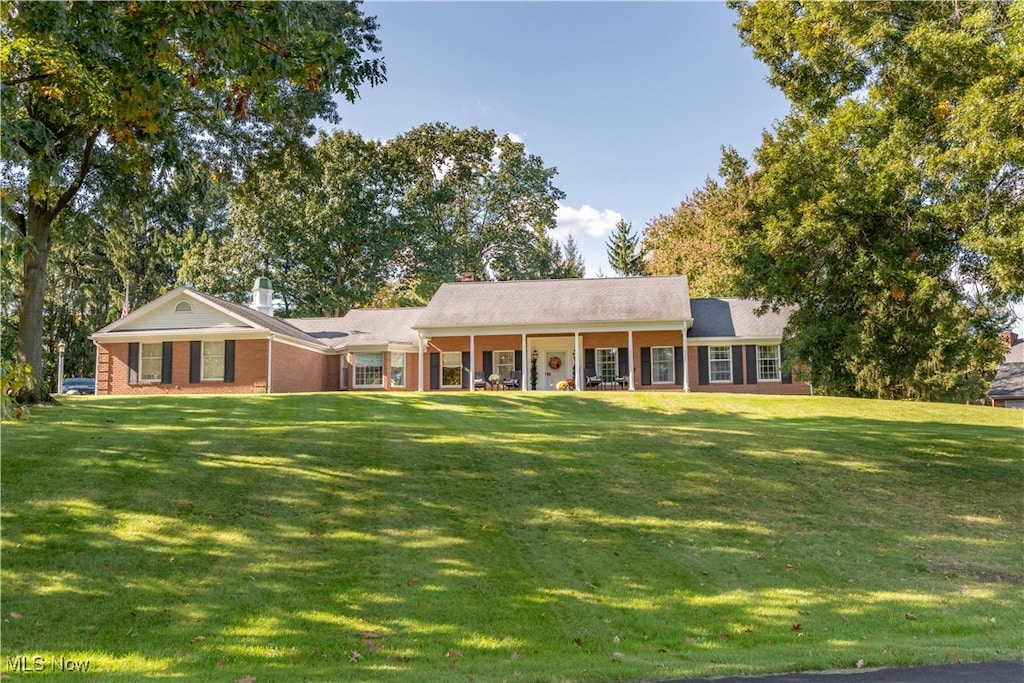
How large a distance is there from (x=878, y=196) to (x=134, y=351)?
27.1 meters

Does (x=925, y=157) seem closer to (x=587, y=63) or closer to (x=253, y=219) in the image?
(x=587, y=63)

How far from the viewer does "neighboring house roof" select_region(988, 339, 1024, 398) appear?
119 ft

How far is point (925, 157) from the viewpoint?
1141 cm

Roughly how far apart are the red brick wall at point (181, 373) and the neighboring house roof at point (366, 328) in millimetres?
5271

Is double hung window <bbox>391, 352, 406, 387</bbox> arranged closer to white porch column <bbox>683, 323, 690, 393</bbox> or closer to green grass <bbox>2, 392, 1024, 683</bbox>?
white porch column <bbox>683, 323, 690, 393</bbox>

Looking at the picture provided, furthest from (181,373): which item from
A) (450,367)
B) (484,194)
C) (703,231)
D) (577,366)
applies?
(703,231)

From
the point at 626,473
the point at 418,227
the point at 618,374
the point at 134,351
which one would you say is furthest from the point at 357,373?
the point at 626,473

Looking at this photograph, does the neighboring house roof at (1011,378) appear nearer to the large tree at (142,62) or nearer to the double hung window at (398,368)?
the double hung window at (398,368)

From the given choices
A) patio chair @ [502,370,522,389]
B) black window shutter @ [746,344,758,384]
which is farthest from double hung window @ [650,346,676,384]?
patio chair @ [502,370,522,389]

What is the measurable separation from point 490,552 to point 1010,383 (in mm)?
38954

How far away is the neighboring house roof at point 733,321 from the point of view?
1173 inches

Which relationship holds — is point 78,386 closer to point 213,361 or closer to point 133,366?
point 133,366

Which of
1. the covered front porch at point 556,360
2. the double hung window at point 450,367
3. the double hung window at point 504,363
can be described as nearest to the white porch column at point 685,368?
the covered front porch at point 556,360

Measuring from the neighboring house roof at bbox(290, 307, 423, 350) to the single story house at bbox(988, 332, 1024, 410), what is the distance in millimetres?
28097
